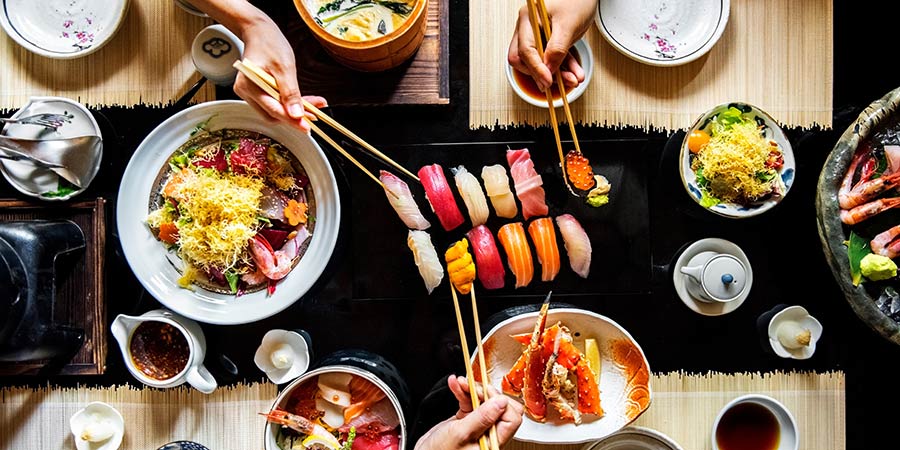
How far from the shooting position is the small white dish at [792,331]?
2.55 meters

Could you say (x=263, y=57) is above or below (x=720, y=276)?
above

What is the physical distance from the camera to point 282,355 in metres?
2.48

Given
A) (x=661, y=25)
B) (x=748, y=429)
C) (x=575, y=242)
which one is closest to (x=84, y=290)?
(x=575, y=242)

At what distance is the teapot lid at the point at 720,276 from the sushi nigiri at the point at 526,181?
2.03ft

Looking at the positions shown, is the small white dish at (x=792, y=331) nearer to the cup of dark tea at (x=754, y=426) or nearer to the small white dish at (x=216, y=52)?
the cup of dark tea at (x=754, y=426)

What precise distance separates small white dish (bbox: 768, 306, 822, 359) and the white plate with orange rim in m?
0.61

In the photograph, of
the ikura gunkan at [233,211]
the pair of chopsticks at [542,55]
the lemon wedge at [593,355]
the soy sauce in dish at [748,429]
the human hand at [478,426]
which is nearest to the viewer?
the human hand at [478,426]

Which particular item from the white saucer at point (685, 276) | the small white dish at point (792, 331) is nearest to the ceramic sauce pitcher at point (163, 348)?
the white saucer at point (685, 276)

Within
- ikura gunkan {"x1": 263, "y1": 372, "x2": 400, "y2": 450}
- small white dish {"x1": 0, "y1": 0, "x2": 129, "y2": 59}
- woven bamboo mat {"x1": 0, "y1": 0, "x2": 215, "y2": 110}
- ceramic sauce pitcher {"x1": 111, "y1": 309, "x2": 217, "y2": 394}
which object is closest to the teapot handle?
ceramic sauce pitcher {"x1": 111, "y1": 309, "x2": 217, "y2": 394}

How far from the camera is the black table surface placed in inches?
101

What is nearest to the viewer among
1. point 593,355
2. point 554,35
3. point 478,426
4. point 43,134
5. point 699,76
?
point 478,426

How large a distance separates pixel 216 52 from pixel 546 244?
53.7 inches

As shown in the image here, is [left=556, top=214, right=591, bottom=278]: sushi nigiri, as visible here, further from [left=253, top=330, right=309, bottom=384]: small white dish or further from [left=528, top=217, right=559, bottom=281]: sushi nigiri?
[left=253, top=330, right=309, bottom=384]: small white dish

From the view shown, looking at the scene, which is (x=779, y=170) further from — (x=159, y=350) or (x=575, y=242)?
(x=159, y=350)
